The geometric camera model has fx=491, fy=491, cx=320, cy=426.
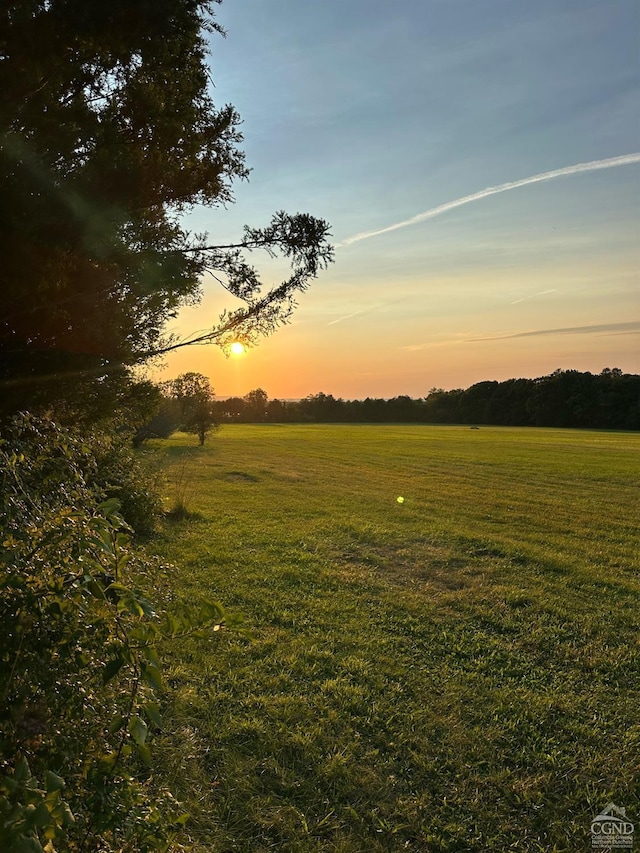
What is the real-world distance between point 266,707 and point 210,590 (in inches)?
118

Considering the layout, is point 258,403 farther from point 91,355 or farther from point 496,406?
point 91,355

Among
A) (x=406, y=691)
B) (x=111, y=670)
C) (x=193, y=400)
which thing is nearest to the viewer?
(x=111, y=670)

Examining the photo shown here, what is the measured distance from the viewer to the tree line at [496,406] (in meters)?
73.1

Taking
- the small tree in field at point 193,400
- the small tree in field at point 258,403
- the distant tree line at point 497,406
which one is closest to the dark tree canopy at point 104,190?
the small tree in field at point 193,400

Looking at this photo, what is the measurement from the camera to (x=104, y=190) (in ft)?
15.9

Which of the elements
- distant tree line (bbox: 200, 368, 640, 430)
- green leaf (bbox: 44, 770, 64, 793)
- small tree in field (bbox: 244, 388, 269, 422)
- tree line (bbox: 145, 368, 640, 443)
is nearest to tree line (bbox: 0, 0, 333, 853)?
green leaf (bbox: 44, 770, 64, 793)

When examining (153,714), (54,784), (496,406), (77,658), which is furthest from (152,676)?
(496,406)

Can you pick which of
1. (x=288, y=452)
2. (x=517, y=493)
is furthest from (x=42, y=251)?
(x=288, y=452)

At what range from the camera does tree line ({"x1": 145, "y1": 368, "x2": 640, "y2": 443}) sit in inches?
2879

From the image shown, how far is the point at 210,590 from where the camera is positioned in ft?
22.5

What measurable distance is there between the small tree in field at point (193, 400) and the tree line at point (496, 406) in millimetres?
20524

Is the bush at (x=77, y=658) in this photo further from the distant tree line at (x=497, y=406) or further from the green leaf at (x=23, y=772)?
the distant tree line at (x=497, y=406)

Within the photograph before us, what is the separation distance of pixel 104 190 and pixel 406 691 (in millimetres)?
5520

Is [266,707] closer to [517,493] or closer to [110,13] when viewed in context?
[110,13]
